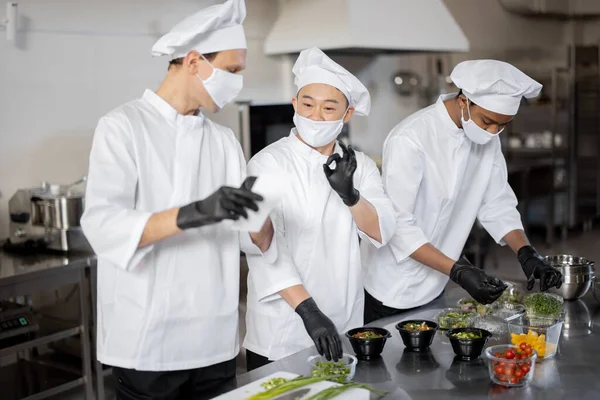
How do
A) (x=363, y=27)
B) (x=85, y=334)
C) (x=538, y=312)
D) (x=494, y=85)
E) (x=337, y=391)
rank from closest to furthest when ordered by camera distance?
(x=337, y=391), (x=538, y=312), (x=494, y=85), (x=85, y=334), (x=363, y=27)

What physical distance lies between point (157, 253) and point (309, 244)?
53 cm

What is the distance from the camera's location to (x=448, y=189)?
255 cm

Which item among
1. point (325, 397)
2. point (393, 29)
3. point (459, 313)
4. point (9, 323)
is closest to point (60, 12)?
point (9, 323)

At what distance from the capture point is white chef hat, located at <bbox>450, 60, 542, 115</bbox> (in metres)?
2.35

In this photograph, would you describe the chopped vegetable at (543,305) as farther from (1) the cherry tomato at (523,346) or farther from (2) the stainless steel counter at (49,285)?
(2) the stainless steel counter at (49,285)

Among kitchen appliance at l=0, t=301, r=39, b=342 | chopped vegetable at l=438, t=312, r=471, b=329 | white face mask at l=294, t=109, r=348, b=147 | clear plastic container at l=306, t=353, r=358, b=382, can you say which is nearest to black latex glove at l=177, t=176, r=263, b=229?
clear plastic container at l=306, t=353, r=358, b=382

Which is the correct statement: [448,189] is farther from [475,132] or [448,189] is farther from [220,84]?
[220,84]

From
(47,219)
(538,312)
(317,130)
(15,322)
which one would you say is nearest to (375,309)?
(538,312)

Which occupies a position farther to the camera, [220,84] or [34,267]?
[34,267]

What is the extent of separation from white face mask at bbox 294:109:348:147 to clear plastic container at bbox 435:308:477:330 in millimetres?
613

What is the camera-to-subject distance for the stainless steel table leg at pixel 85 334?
330 centimetres

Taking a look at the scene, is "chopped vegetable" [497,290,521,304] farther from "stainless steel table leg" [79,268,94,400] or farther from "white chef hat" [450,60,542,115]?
"stainless steel table leg" [79,268,94,400]

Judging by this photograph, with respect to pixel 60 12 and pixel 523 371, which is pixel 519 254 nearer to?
pixel 523 371

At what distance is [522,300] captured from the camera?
7.23 feet
